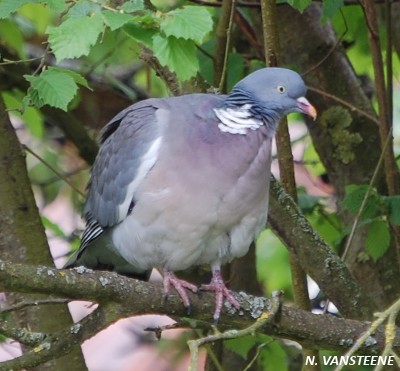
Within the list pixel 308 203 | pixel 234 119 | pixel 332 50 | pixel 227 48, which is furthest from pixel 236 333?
pixel 332 50

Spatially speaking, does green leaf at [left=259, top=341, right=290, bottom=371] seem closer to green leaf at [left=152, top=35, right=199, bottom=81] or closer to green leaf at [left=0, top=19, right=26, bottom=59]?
green leaf at [left=152, top=35, right=199, bottom=81]

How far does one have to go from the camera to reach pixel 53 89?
2461mm

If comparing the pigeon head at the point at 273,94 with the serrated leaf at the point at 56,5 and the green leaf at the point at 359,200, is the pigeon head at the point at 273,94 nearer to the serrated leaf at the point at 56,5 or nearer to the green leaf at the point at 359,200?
the green leaf at the point at 359,200

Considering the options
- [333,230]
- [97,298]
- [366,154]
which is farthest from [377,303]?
[97,298]

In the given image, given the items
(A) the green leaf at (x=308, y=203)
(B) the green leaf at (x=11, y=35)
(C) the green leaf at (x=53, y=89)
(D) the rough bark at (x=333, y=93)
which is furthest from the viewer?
(D) the rough bark at (x=333, y=93)

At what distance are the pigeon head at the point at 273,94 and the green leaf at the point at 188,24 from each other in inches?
25.4

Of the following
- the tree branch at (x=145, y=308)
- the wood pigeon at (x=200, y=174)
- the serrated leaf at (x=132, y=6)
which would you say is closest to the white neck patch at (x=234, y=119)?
the wood pigeon at (x=200, y=174)

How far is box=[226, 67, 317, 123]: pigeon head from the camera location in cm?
292

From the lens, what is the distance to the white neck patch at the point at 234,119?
2.90m

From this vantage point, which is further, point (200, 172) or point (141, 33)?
point (200, 172)

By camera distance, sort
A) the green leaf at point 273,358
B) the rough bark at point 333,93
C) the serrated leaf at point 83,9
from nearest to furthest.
A: the serrated leaf at point 83,9 → the green leaf at point 273,358 → the rough bark at point 333,93

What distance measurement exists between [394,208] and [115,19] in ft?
4.32

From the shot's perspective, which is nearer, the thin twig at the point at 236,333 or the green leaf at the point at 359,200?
the thin twig at the point at 236,333

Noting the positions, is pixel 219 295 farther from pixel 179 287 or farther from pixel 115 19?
pixel 115 19
